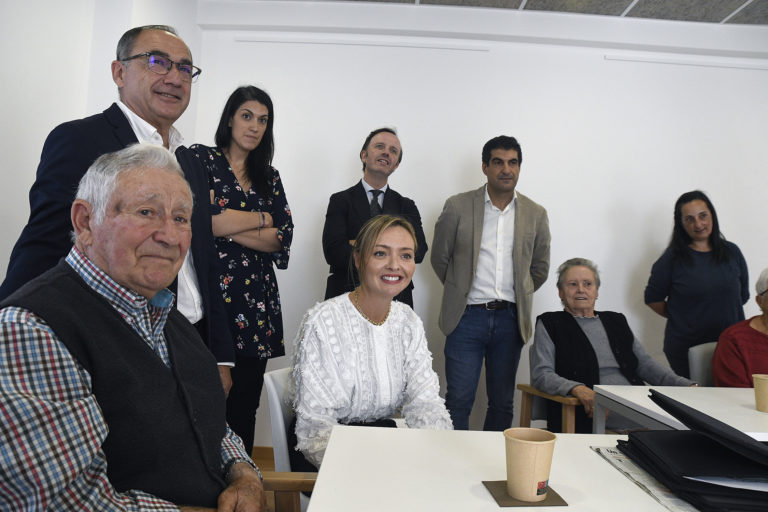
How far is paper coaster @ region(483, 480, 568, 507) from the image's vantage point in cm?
90

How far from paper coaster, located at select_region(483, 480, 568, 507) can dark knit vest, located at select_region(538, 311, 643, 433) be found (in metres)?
1.83

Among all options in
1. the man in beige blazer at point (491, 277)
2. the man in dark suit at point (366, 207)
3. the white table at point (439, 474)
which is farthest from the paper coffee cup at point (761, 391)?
the man in dark suit at point (366, 207)

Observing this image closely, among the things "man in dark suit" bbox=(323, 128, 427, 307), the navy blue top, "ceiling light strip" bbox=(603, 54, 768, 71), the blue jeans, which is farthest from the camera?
"ceiling light strip" bbox=(603, 54, 768, 71)

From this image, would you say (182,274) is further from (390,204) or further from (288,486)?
(390,204)

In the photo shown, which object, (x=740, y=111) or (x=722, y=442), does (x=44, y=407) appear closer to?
(x=722, y=442)

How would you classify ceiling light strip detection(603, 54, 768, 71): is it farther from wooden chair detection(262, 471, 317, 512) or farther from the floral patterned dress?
wooden chair detection(262, 471, 317, 512)

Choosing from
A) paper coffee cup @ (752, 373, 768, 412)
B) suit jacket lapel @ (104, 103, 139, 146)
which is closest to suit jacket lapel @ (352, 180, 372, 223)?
suit jacket lapel @ (104, 103, 139, 146)

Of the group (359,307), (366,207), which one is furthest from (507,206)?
Answer: (359,307)

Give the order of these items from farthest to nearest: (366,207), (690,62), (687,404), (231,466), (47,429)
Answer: (690,62) → (366,207) → (687,404) → (231,466) → (47,429)

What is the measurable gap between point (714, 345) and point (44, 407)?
2868 mm

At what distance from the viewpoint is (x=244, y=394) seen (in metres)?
2.22

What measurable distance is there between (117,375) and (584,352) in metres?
2.36

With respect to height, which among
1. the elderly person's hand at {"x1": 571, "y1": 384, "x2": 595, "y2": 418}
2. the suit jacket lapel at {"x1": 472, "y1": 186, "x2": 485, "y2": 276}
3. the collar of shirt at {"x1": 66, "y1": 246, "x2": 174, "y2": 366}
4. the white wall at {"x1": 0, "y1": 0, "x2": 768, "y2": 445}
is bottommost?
the elderly person's hand at {"x1": 571, "y1": 384, "x2": 595, "y2": 418}

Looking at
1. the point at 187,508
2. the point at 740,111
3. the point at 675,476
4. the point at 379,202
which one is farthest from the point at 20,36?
the point at 740,111
